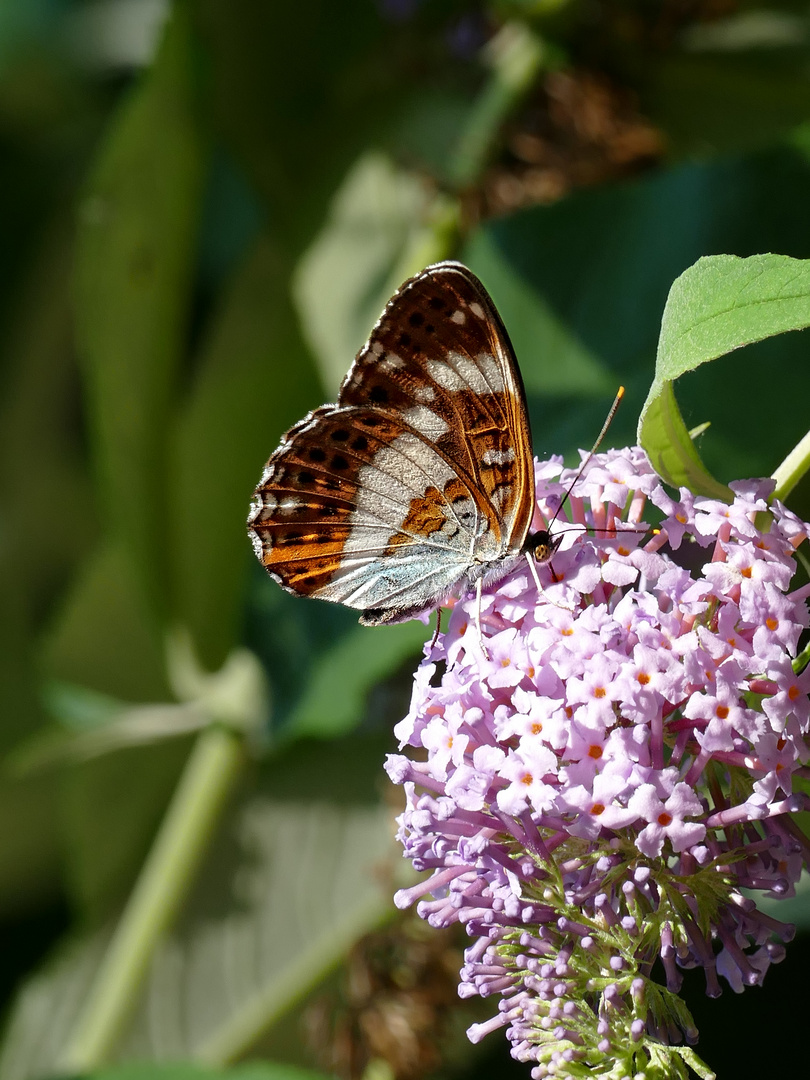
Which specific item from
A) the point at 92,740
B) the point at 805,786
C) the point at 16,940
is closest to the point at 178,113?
the point at 92,740

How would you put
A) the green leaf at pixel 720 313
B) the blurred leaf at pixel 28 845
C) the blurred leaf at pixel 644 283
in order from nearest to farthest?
the green leaf at pixel 720 313 < the blurred leaf at pixel 644 283 < the blurred leaf at pixel 28 845

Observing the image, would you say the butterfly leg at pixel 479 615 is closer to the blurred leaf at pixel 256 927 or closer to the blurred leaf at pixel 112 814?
the blurred leaf at pixel 256 927

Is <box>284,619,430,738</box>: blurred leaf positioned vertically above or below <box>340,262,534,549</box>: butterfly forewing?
below

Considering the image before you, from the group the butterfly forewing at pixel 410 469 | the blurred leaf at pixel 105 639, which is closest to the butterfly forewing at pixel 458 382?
the butterfly forewing at pixel 410 469

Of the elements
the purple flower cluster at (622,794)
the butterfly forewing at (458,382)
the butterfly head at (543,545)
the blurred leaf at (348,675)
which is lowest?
the blurred leaf at (348,675)

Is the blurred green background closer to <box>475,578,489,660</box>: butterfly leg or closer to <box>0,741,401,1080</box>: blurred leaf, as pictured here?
<box>0,741,401,1080</box>: blurred leaf

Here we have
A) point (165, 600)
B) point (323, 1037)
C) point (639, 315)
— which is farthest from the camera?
point (165, 600)

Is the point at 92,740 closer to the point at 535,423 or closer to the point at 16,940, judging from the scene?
the point at 16,940

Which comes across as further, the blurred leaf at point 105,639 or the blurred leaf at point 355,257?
the blurred leaf at point 105,639

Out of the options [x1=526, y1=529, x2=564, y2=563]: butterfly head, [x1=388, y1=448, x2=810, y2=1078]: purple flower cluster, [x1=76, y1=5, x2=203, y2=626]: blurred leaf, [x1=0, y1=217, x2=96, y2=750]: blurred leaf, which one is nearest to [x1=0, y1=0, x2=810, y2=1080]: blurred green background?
[x1=76, y1=5, x2=203, y2=626]: blurred leaf
